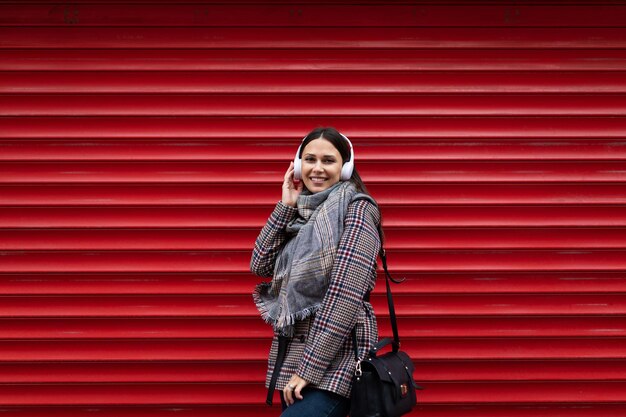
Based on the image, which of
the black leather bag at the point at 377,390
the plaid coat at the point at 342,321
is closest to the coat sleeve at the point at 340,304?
the plaid coat at the point at 342,321

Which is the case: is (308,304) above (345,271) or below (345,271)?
below

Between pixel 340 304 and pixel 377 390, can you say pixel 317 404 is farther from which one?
pixel 340 304

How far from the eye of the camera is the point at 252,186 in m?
3.61

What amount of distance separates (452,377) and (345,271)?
169cm

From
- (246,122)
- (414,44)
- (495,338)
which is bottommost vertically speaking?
(495,338)

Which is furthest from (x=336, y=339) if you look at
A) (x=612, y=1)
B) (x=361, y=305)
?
(x=612, y=1)

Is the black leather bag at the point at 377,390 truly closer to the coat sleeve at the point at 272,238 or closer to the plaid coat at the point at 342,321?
the plaid coat at the point at 342,321

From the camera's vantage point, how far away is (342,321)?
229 cm

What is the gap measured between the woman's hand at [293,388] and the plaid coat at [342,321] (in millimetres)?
26

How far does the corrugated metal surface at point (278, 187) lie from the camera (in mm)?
3574

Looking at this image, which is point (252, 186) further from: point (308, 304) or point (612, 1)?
point (612, 1)

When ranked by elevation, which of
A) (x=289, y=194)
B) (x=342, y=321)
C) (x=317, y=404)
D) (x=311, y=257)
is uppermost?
(x=289, y=194)

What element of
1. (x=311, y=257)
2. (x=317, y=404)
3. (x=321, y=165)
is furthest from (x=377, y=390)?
(x=321, y=165)

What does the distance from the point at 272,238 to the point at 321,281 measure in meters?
Result: 0.41
